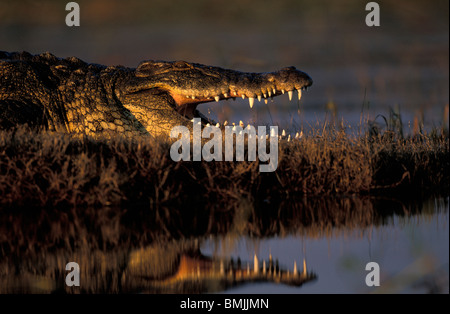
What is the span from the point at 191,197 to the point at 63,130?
426 centimetres

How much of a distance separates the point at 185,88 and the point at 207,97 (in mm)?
394

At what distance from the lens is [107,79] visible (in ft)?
37.8

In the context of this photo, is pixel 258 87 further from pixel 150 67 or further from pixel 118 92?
pixel 118 92

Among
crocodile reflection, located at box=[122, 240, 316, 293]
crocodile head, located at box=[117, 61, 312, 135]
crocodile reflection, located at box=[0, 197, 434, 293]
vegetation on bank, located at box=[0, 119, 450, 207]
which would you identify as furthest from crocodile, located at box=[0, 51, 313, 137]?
crocodile reflection, located at box=[122, 240, 316, 293]

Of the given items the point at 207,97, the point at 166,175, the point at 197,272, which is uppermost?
the point at 207,97

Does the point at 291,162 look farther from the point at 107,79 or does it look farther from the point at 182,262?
the point at 107,79

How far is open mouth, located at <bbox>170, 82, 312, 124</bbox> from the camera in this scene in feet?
33.3

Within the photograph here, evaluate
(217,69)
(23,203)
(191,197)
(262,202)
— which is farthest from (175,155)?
(217,69)

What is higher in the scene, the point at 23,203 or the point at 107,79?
the point at 107,79

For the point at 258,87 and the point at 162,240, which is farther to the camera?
the point at 258,87

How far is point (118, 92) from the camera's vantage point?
11367 millimetres

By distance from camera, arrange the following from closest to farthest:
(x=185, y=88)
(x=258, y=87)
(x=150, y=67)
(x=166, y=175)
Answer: (x=166, y=175)
(x=258, y=87)
(x=185, y=88)
(x=150, y=67)

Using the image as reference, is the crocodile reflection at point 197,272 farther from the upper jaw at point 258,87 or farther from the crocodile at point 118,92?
the crocodile at point 118,92

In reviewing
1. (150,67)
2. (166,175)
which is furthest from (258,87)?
(166,175)
